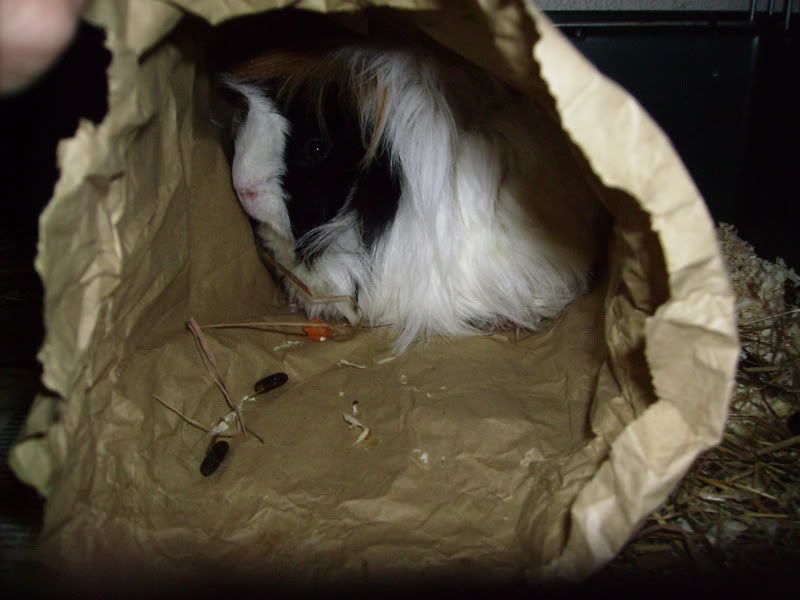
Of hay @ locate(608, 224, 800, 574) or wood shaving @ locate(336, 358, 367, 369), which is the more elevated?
hay @ locate(608, 224, 800, 574)

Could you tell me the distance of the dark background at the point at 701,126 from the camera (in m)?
1.62

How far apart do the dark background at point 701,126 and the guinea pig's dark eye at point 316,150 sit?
1.90 ft

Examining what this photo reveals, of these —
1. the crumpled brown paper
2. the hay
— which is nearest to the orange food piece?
the crumpled brown paper

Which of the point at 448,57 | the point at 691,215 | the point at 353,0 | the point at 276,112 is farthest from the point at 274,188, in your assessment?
the point at 691,215

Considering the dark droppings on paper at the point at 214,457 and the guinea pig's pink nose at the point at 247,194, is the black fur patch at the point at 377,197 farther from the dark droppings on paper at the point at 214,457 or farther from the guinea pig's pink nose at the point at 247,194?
the dark droppings on paper at the point at 214,457

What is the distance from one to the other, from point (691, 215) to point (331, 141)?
89cm

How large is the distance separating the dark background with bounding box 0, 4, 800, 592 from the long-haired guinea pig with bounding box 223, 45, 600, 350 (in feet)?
1.68

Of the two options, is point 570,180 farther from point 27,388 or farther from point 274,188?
point 27,388

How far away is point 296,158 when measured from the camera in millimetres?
1434

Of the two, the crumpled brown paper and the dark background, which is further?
the dark background

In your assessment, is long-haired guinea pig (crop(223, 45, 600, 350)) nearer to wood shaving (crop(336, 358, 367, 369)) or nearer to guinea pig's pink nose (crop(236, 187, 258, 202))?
guinea pig's pink nose (crop(236, 187, 258, 202))

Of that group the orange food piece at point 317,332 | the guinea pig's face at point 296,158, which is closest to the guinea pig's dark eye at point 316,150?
the guinea pig's face at point 296,158

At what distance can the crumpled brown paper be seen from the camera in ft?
2.36

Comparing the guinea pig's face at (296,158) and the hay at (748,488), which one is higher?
the guinea pig's face at (296,158)
